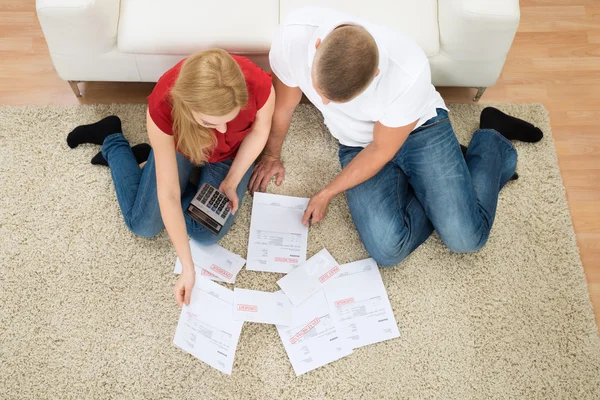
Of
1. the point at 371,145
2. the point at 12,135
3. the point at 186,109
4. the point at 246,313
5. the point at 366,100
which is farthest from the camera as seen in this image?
the point at 12,135

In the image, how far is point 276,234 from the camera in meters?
2.17

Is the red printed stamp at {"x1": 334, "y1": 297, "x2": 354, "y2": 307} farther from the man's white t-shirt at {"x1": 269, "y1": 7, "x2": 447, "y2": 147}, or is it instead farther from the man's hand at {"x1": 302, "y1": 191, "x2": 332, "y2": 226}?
the man's white t-shirt at {"x1": 269, "y1": 7, "x2": 447, "y2": 147}

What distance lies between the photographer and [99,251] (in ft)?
7.00

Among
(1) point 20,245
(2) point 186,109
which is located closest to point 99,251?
(1) point 20,245

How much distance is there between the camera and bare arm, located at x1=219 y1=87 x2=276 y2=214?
180 cm

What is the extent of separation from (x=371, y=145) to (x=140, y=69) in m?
0.99

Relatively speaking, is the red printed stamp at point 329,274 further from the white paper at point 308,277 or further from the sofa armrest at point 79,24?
the sofa armrest at point 79,24

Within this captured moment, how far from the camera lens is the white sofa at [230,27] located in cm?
191

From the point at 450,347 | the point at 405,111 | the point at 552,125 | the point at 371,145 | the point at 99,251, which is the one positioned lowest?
the point at 450,347

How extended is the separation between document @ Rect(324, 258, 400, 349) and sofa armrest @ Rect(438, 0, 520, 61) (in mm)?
904

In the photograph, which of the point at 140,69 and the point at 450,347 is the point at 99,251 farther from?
the point at 450,347

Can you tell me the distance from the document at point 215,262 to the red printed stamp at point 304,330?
0.33m

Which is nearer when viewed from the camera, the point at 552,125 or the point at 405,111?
the point at 405,111

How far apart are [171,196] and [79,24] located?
722 millimetres
